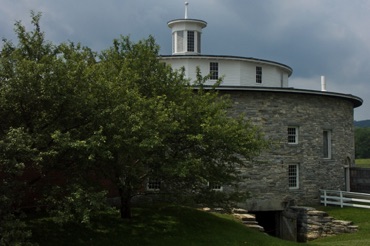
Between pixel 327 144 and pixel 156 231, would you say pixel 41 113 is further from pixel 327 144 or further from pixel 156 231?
pixel 327 144

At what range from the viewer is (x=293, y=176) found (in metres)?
30.5

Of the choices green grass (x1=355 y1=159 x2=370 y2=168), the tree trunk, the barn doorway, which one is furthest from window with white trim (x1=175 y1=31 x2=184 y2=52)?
green grass (x1=355 y1=159 x2=370 y2=168)

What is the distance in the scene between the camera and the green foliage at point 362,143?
11906cm

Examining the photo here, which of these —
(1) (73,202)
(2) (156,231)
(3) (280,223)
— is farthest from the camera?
(3) (280,223)

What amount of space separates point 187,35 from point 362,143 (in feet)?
313

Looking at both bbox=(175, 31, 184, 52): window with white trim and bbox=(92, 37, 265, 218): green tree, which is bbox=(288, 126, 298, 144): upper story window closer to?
bbox=(92, 37, 265, 218): green tree

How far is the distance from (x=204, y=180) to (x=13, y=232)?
7.42m

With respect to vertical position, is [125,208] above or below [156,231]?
above

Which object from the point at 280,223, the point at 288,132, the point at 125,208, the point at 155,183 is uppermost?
the point at 288,132

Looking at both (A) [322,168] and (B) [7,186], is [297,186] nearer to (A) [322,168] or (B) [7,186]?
(A) [322,168]

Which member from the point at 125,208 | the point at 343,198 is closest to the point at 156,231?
the point at 125,208

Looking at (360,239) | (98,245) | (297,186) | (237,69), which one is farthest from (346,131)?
(98,245)

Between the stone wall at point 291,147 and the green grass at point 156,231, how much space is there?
574 centimetres

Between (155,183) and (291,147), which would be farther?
(291,147)
